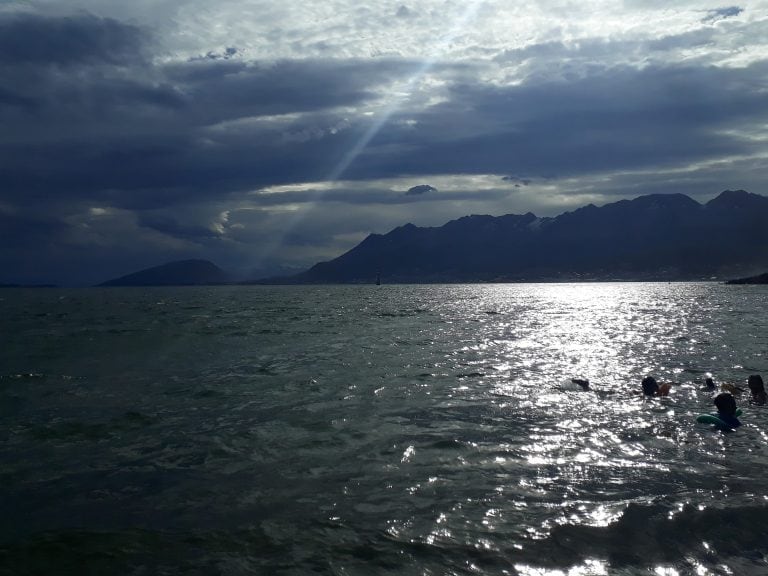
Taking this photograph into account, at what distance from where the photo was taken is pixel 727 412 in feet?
62.6

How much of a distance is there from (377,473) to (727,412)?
11.6 meters

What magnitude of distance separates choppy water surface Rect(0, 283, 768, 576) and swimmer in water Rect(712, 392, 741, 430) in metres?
0.65

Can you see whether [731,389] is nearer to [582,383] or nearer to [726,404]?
[582,383]

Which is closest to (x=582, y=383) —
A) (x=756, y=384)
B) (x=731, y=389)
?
(x=731, y=389)

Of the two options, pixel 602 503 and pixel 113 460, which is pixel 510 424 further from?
pixel 113 460

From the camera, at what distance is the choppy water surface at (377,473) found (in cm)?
1054

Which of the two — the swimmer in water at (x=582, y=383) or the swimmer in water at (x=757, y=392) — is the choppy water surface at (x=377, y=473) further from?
the swimmer in water at (x=582, y=383)

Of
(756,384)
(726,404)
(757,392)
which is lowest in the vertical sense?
(757,392)

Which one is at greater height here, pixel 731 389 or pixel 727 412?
pixel 727 412

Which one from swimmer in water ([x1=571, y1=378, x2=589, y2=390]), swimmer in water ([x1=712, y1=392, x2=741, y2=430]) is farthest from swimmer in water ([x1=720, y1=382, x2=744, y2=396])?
swimmer in water ([x1=712, y1=392, x2=741, y2=430])

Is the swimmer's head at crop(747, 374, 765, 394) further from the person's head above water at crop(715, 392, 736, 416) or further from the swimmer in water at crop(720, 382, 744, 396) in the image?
the person's head above water at crop(715, 392, 736, 416)

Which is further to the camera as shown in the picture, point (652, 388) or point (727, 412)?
point (652, 388)

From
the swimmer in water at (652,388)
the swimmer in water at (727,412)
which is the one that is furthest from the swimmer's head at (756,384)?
the swimmer in water at (727,412)

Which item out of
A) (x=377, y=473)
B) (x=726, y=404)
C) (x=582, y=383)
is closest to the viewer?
(x=377, y=473)
